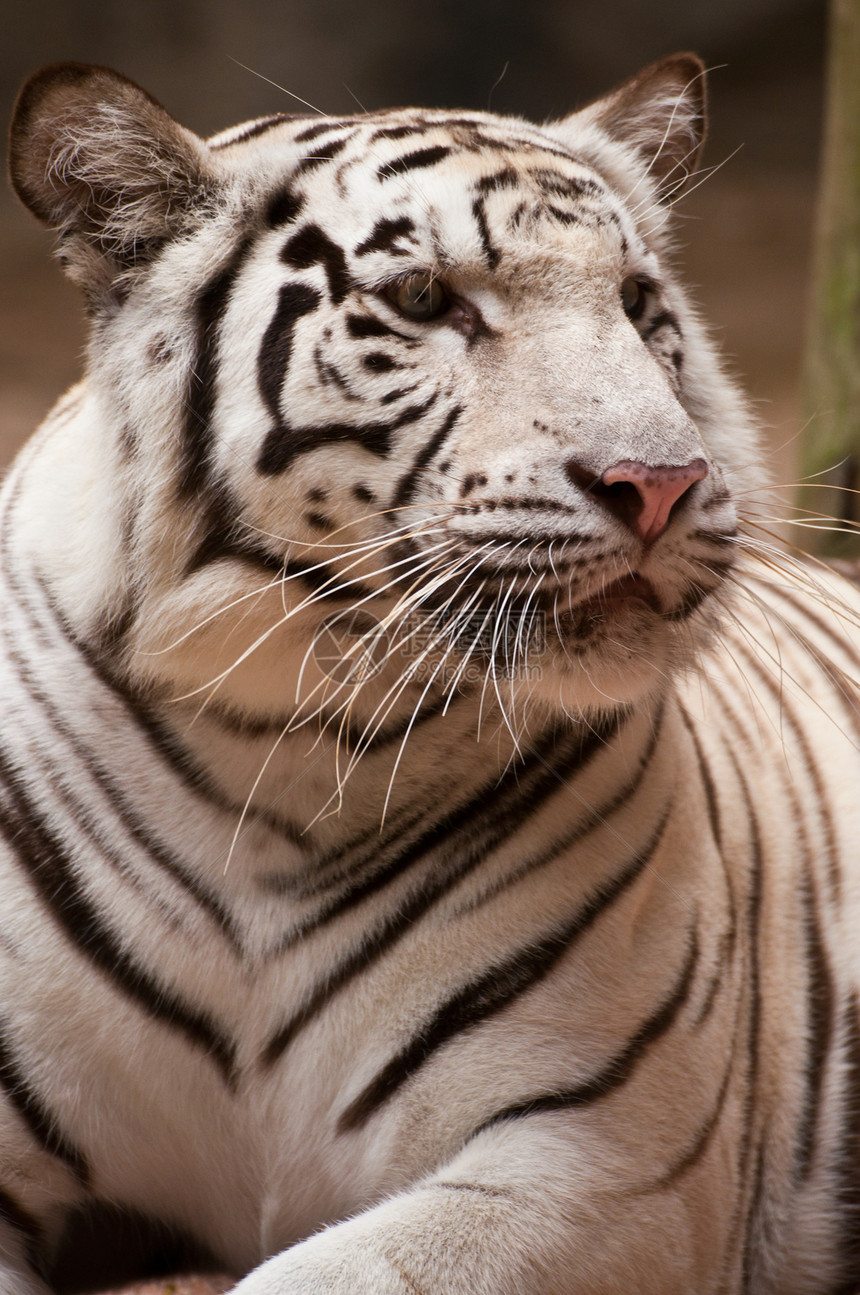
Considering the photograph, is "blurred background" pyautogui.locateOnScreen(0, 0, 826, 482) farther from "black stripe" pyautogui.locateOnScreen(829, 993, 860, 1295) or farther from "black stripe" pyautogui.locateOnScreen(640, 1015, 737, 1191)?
"black stripe" pyautogui.locateOnScreen(640, 1015, 737, 1191)

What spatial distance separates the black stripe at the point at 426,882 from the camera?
4.80 ft

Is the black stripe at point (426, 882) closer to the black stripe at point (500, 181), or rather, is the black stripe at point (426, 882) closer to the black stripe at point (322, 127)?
the black stripe at point (500, 181)

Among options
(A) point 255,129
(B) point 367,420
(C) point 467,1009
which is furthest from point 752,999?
(A) point 255,129

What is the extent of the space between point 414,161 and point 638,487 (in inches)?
18.8

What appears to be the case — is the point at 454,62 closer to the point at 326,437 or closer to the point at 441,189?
the point at 441,189

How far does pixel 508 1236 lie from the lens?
1295 mm

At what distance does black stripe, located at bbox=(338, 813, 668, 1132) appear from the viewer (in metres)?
1.42

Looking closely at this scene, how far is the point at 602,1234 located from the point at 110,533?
34.9 inches

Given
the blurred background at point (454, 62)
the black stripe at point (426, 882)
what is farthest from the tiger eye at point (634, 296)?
the blurred background at point (454, 62)

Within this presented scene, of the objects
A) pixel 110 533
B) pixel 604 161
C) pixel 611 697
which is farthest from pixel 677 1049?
pixel 604 161

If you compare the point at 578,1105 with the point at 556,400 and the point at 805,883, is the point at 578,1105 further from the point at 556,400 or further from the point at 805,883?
the point at 556,400

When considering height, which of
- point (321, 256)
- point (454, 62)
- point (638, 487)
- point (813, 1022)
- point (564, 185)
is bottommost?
point (813, 1022)

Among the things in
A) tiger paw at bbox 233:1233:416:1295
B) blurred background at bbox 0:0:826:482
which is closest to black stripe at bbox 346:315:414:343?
tiger paw at bbox 233:1233:416:1295

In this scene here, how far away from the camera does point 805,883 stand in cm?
184
